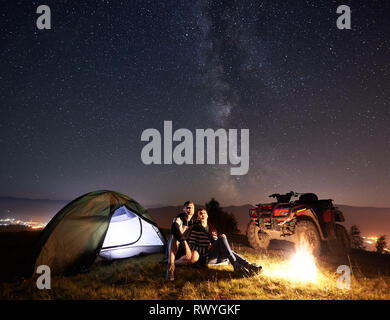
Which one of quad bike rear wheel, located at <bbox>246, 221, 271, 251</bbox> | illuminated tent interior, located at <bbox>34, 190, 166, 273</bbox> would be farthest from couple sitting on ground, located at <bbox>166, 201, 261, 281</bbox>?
quad bike rear wheel, located at <bbox>246, 221, 271, 251</bbox>

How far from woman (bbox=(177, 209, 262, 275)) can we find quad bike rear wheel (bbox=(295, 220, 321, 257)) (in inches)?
104

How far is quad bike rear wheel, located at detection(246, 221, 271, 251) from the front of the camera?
9.57 metres

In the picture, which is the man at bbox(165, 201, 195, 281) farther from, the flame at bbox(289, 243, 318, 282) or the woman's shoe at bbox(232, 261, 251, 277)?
the flame at bbox(289, 243, 318, 282)

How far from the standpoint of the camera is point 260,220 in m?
9.14

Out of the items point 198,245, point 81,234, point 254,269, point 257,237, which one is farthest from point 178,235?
point 257,237

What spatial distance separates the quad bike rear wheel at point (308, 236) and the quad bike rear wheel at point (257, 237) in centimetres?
246

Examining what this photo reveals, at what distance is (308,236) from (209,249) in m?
3.31

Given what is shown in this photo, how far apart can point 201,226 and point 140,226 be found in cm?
349

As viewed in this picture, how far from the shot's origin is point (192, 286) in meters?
4.48

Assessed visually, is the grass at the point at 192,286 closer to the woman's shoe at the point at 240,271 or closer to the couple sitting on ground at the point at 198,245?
the woman's shoe at the point at 240,271

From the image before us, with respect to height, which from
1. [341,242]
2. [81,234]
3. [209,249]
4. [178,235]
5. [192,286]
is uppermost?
[178,235]

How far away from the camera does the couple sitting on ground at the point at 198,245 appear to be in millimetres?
4754

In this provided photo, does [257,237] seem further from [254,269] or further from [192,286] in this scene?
[192,286]
